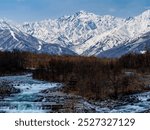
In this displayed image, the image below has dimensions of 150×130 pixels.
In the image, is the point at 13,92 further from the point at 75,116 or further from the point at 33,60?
the point at 33,60

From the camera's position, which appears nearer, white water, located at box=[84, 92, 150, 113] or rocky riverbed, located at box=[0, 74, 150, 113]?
rocky riverbed, located at box=[0, 74, 150, 113]

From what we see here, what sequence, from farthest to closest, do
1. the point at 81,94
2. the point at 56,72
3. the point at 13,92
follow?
1. the point at 56,72
2. the point at 13,92
3. the point at 81,94

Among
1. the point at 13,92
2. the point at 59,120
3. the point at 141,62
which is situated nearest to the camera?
the point at 59,120

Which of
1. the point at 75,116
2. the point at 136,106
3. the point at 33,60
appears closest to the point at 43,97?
the point at 136,106

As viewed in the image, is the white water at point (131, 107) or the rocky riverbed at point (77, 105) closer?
the rocky riverbed at point (77, 105)

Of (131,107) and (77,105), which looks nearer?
(77,105)

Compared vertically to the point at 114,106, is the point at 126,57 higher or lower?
higher

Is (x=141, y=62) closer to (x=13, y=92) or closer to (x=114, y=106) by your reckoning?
(x=13, y=92)

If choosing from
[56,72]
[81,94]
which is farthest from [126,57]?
[81,94]

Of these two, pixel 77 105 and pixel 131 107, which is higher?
pixel 77 105

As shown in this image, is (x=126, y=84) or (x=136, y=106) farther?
(x=126, y=84)
